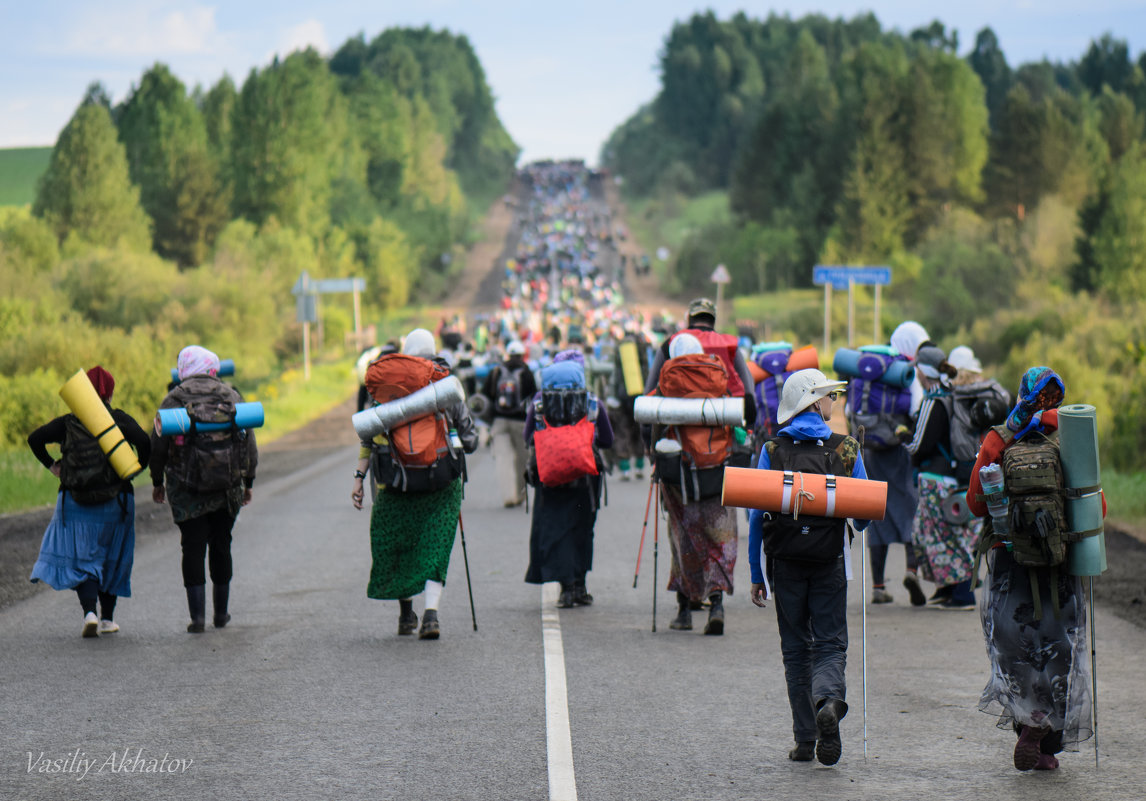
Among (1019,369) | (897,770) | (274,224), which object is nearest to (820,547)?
(897,770)

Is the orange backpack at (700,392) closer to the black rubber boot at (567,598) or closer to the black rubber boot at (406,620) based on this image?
the black rubber boot at (567,598)

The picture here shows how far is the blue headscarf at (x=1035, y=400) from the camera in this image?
6.13 meters

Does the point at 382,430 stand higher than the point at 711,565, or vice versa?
the point at 382,430

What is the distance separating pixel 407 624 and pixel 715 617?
6.80ft

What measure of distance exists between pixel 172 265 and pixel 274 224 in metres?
11.9

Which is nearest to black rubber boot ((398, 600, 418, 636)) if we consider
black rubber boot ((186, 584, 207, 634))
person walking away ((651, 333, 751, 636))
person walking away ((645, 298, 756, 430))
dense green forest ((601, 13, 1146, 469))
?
black rubber boot ((186, 584, 207, 634))

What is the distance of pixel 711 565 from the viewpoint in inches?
368

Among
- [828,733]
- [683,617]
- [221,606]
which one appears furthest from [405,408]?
[828,733]

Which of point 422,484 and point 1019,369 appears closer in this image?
point 422,484

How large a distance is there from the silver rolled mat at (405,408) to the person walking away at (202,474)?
1.03 meters

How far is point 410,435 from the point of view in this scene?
899 cm

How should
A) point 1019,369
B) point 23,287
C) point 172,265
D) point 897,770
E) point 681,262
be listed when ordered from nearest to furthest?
point 897,770 < point 1019,369 < point 23,287 < point 172,265 < point 681,262

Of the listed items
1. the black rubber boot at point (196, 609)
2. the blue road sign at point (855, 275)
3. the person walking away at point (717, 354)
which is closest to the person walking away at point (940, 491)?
the person walking away at point (717, 354)

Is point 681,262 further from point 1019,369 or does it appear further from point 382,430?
point 382,430
